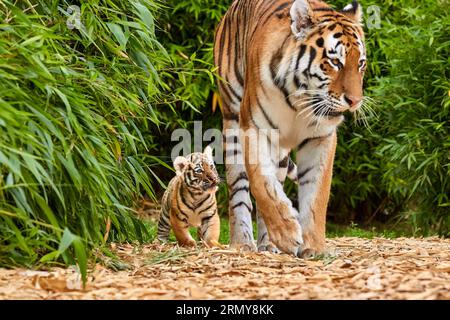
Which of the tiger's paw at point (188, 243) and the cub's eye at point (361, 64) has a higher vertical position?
the cub's eye at point (361, 64)

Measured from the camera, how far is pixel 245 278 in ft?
12.6

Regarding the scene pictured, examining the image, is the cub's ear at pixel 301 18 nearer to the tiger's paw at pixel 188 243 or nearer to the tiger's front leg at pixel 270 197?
the tiger's front leg at pixel 270 197

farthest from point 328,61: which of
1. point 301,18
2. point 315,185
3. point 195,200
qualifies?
point 195,200

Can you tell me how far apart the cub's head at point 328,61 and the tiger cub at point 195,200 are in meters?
1.12

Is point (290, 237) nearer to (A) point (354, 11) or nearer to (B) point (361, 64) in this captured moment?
(B) point (361, 64)

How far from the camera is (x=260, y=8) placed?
5438mm

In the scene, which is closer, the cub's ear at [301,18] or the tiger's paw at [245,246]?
the cub's ear at [301,18]

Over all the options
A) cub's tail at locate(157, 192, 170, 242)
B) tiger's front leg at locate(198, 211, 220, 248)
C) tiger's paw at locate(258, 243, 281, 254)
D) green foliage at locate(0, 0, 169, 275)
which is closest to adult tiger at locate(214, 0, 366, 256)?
tiger's paw at locate(258, 243, 281, 254)

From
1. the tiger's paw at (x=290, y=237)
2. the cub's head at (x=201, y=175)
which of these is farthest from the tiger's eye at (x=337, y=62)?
the cub's head at (x=201, y=175)

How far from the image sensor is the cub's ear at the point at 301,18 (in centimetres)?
473

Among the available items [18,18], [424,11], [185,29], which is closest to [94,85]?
[18,18]

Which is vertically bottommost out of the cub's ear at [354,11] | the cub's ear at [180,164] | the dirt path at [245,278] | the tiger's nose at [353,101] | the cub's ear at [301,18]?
the dirt path at [245,278]

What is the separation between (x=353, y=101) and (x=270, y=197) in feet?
2.10

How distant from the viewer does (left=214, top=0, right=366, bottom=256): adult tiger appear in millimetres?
4629
